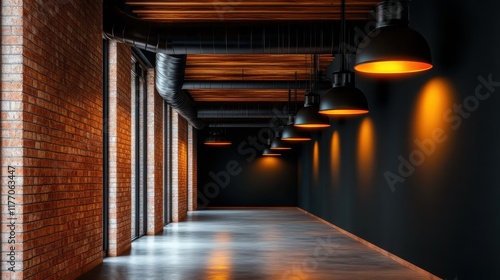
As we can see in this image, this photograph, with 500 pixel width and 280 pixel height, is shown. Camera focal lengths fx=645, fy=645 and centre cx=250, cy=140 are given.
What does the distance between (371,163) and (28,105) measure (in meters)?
5.75

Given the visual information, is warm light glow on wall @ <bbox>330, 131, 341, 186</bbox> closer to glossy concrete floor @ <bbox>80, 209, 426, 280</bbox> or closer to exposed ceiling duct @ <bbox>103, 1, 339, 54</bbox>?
glossy concrete floor @ <bbox>80, 209, 426, 280</bbox>

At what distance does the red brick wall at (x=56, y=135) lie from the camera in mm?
4820

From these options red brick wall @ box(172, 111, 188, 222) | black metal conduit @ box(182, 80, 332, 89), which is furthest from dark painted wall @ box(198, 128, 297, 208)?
black metal conduit @ box(182, 80, 332, 89)

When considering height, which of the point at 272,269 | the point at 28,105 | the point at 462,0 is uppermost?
the point at 462,0

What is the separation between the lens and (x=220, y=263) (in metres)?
7.91

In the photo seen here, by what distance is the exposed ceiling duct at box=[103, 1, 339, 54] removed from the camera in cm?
779

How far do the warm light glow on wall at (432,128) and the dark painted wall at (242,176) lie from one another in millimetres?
17155

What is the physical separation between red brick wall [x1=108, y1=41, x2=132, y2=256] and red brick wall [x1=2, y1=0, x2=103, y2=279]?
759mm

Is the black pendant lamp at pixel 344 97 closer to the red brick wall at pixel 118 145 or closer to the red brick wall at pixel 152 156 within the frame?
the red brick wall at pixel 118 145

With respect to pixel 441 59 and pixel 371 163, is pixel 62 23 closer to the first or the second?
pixel 441 59

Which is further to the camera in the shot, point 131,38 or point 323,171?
point 323,171

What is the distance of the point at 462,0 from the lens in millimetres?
5766

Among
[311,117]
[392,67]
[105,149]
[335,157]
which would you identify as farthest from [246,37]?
[335,157]

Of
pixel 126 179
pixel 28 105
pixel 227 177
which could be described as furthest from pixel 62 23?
pixel 227 177
